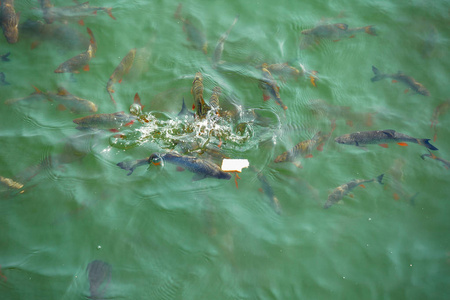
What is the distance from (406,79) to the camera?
20.7 feet

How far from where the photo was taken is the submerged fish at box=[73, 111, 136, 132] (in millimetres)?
4961

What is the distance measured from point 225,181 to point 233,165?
288mm

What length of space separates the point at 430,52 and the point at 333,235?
16.6 feet

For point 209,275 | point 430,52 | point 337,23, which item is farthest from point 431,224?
point 337,23

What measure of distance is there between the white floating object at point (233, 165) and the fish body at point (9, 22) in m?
4.93

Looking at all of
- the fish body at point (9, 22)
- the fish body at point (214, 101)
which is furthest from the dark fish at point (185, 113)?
the fish body at point (9, 22)

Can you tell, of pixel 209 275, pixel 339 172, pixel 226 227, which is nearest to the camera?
pixel 209 275

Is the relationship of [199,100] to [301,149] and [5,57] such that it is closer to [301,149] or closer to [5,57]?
[301,149]

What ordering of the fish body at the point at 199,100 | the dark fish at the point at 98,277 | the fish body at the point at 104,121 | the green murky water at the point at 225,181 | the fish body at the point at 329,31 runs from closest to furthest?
1. the dark fish at the point at 98,277
2. the green murky water at the point at 225,181
3. the fish body at the point at 104,121
4. the fish body at the point at 199,100
5. the fish body at the point at 329,31

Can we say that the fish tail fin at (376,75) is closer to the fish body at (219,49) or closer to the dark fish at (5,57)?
the fish body at (219,49)

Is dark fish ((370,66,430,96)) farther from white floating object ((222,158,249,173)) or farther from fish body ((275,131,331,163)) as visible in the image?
white floating object ((222,158,249,173))

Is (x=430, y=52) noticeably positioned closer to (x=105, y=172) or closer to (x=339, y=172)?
(x=339, y=172)

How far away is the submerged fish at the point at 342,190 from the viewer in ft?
15.9

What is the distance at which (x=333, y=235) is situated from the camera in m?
4.64
